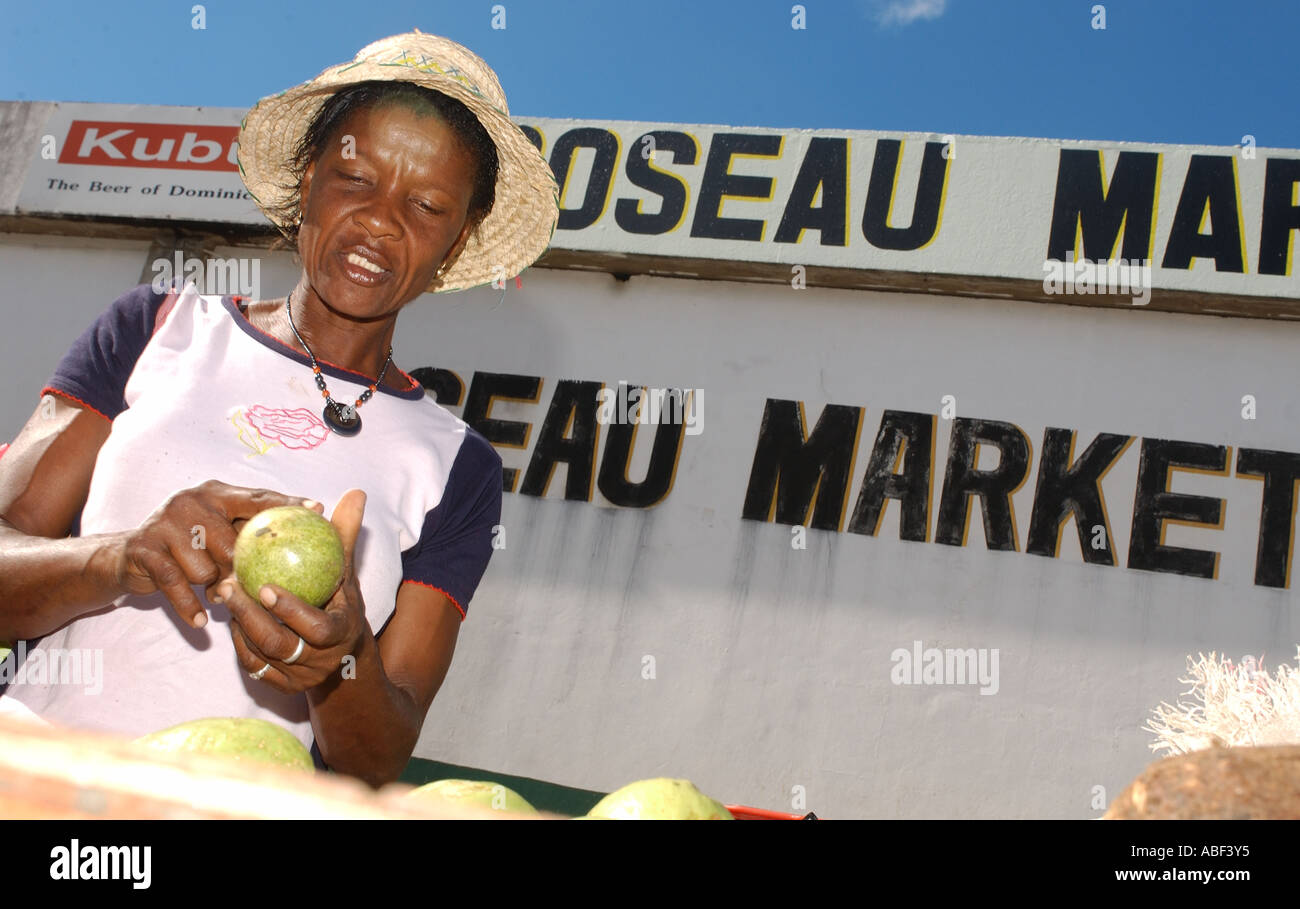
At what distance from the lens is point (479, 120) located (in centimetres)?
267

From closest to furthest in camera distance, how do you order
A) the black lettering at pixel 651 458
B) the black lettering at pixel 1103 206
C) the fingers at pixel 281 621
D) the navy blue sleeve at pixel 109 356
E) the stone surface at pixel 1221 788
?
the stone surface at pixel 1221 788 < the fingers at pixel 281 621 < the navy blue sleeve at pixel 109 356 < the black lettering at pixel 1103 206 < the black lettering at pixel 651 458

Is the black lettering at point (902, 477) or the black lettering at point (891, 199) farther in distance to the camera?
the black lettering at point (891, 199)

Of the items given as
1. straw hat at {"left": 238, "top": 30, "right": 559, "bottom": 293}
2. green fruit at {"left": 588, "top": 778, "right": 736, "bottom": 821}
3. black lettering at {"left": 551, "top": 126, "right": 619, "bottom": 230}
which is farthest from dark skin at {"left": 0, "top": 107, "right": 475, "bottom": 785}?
black lettering at {"left": 551, "top": 126, "right": 619, "bottom": 230}

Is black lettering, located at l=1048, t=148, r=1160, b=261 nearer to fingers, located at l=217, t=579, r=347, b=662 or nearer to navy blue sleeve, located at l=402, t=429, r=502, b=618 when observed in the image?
navy blue sleeve, located at l=402, t=429, r=502, b=618

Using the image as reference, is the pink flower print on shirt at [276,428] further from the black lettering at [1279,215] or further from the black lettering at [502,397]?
the black lettering at [1279,215]

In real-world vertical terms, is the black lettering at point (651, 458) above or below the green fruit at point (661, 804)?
above

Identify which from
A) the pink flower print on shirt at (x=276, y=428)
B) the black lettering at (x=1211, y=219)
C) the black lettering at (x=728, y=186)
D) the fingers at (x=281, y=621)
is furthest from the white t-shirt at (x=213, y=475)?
the black lettering at (x=1211, y=219)

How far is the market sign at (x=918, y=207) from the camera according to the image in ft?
25.4

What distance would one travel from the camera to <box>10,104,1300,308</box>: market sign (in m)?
7.74

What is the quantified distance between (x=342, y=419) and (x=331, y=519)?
1.39ft
